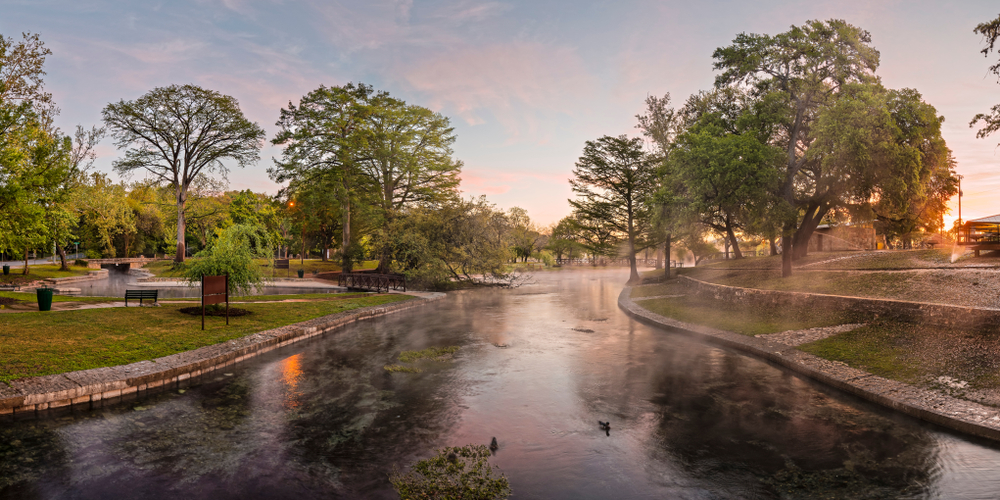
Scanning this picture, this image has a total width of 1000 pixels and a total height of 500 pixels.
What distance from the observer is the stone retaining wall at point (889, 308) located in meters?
10.8

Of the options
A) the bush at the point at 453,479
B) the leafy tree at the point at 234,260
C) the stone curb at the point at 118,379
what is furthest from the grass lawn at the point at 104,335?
the bush at the point at 453,479

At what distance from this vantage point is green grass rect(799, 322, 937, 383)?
9.87 m

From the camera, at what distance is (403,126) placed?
41875 mm

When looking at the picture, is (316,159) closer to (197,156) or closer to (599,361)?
(197,156)

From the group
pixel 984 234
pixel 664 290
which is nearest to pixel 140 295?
pixel 664 290

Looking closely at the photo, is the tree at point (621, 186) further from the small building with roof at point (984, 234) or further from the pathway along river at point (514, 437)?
the pathway along river at point (514, 437)

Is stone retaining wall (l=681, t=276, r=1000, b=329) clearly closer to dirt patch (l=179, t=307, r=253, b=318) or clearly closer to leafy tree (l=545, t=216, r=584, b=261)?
dirt patch (l=179, t=307, r=253, b=318)

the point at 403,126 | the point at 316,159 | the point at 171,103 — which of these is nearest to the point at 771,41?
the point at 403,126

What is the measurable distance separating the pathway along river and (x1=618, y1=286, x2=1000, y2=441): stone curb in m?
0.32

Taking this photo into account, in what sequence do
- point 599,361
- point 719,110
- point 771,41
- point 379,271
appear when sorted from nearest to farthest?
point 599,361 < point 771,41 < point 719,110 < point 379,271

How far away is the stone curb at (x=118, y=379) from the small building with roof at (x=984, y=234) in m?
29.1

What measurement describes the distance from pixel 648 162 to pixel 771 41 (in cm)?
2106

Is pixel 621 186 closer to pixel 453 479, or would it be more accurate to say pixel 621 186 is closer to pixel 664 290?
pixel 664 290

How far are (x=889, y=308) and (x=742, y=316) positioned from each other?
18.2 ft
